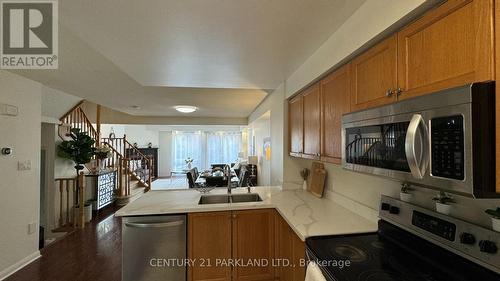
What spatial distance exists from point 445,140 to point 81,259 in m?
3.89

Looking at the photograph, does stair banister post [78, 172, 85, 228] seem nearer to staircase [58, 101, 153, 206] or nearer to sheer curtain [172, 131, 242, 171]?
staircase [58, 101, 153, 206]

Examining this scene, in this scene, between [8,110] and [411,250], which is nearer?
[411,250]

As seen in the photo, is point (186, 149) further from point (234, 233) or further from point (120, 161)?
point (234, 233)

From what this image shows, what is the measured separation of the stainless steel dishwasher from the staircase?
3781 millimetres

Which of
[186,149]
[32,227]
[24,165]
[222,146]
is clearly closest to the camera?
[24,165]

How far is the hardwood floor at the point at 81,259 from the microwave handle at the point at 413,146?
9.78 ft

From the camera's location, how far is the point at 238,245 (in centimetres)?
206

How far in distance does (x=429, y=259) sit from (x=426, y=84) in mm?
864

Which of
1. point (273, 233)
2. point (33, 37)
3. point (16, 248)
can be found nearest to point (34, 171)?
point (16, 248)

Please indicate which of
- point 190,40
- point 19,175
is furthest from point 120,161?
point 190,40

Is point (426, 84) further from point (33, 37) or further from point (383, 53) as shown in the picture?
point (33, 37)

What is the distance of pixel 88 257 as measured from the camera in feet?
9.53

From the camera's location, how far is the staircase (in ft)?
15.5

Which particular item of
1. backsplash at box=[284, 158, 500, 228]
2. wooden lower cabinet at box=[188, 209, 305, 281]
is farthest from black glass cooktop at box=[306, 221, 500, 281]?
wooden lower cabinet at box=[188, 209, 305, 281]
